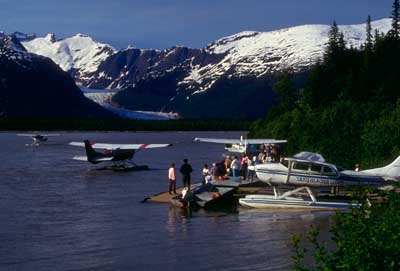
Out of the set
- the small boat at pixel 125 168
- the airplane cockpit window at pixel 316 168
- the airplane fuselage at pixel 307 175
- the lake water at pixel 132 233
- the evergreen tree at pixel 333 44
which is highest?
the evergreen tree at pixel 333 44

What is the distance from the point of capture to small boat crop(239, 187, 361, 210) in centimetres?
2478

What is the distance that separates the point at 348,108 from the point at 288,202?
23589 mm

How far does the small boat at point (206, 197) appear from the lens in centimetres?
2577

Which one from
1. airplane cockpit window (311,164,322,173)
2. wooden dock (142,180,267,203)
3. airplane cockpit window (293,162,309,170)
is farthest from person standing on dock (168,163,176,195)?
airplane cockpit window (311,164,322,173)

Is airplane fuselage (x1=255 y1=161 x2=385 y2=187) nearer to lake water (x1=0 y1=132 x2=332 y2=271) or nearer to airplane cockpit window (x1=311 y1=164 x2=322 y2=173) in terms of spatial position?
airplane cockpit window (x1=311 y1=164 x2=322 y2=173)

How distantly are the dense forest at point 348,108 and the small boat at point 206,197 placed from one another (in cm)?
1095

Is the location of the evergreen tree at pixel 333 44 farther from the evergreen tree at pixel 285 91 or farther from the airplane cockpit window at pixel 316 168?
the airplane cockpit window at pixel 316 168

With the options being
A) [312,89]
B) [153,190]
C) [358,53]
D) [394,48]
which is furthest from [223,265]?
[358,53]

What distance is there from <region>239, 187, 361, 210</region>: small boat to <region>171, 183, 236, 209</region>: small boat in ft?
2.25

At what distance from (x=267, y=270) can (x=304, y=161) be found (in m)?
9.88

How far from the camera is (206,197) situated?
86.1 feet

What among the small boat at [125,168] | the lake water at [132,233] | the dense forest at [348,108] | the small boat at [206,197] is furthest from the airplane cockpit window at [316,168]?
the small boat at [125,168]

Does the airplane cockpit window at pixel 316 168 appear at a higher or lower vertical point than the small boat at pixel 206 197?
higher

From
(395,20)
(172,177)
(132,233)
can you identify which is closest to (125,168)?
(172,177)
